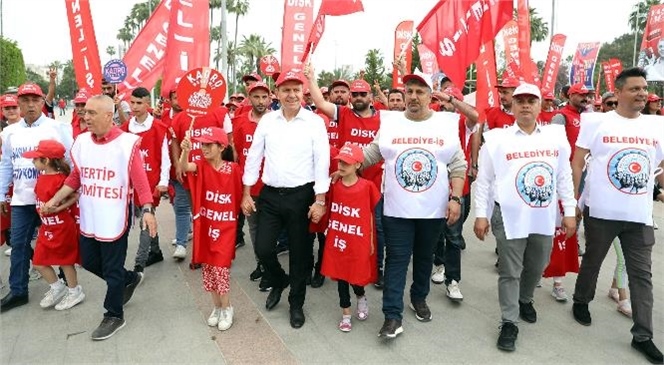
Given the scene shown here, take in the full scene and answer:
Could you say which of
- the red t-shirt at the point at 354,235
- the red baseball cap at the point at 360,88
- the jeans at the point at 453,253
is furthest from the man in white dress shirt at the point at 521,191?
the red baseball cap at the point at 360,88

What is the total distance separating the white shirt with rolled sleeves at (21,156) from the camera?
14.1ft

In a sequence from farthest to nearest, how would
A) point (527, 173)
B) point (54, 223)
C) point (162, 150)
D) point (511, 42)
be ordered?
point (511, 42) < point (162, 150) < point (54, 223) < point (527, 173)

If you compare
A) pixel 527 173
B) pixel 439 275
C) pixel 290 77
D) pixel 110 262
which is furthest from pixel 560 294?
pixel 110 262

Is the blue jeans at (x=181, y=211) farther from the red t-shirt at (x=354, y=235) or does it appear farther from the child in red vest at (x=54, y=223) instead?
the red t-shirt at (x=354, y=235)

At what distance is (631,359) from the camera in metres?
3.33

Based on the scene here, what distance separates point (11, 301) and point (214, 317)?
195cm

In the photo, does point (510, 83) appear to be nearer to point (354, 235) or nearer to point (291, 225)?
point (354, 235)

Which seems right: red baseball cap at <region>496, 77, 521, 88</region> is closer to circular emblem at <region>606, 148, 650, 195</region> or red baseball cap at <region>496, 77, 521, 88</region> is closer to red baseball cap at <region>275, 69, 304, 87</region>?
circular emblem at <region>606, 148, 650, 195</region>

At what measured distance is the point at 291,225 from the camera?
3855 mm

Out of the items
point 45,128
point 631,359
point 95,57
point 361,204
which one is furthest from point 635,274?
point 95,57

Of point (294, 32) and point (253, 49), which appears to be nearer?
point (294, 32)

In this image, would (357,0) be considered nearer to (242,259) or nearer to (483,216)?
(483,216)

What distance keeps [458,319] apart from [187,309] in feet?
7.80

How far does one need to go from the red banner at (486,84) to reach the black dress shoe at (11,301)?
4979 mm
